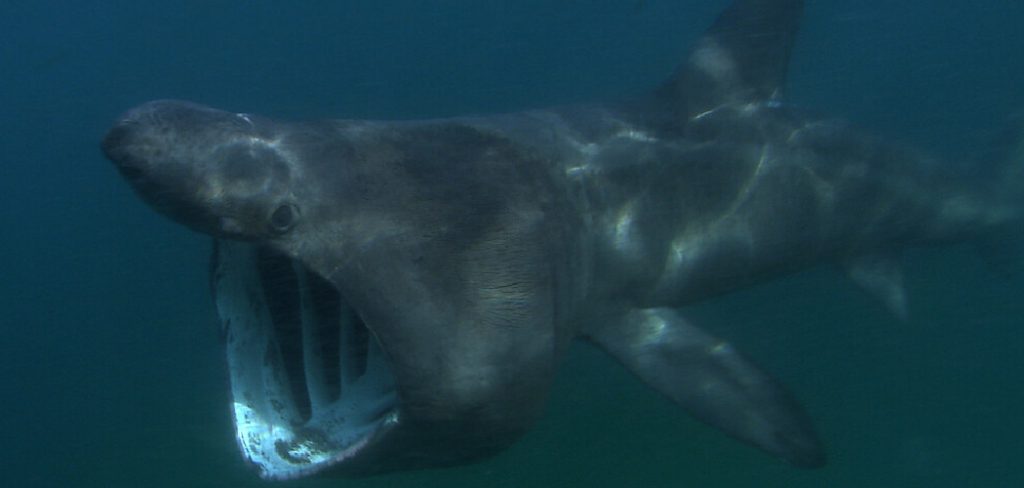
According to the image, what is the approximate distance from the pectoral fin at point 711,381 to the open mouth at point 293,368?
180cm

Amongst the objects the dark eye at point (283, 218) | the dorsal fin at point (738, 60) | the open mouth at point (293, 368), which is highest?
the dorsal fin at point (738, 60)

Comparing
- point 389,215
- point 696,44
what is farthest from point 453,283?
point 696,44

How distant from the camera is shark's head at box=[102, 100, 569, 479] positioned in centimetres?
379

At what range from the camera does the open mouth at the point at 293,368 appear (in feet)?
14.0

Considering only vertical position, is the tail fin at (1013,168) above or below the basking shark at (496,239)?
above

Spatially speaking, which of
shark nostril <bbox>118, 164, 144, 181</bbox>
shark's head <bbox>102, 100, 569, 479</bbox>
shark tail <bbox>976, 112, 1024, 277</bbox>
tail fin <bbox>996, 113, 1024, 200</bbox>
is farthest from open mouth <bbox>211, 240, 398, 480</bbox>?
tail fin <bbox>996, 113, 1024, 200</bbox>

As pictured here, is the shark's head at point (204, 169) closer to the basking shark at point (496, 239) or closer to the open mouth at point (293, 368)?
the basking shark at point (496, 239)

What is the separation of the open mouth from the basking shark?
0.05 ft

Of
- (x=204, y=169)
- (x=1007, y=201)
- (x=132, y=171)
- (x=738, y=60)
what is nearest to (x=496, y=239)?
(x=204, y=169)

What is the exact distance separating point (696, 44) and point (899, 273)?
3.44 meters

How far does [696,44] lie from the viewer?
22.9ft

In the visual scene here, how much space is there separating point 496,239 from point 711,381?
2.31 m

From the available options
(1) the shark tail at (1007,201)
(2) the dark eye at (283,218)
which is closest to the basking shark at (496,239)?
(2) the dark eye at (283,218)

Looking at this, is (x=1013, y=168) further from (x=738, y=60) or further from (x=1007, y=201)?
(x=738, y=60)
